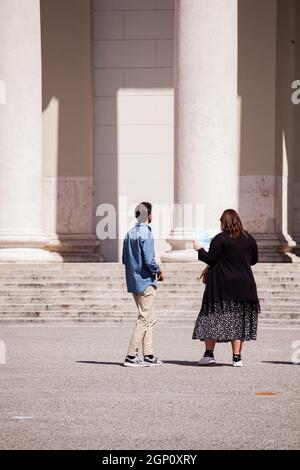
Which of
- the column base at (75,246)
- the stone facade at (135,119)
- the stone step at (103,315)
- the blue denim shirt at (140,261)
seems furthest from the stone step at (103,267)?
the blue denim shirt at (140,261)

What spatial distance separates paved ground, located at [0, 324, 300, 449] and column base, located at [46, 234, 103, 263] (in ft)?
66.3

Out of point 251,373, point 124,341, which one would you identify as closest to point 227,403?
point 251,373

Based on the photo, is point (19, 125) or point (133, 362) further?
point (19, 125)

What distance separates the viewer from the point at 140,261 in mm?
19844

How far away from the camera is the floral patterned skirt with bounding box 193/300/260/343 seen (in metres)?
19.5

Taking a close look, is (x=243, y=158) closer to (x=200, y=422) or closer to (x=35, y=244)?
(x=35, y=244)

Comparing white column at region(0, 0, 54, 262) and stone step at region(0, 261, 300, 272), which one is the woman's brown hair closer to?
stone step at region(0, 261, 300, 272)

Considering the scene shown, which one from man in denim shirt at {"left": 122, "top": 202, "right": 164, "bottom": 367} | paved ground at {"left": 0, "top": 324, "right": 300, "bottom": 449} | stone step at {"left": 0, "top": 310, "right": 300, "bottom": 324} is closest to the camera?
paved ground at {"left": 0, "top": 324, "right": 300, "bottom": 449}

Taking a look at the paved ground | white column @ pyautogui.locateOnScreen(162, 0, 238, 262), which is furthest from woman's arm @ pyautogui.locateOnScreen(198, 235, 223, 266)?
white column @ pyautogui.locateOnScreen(162, 0, 238, 262)

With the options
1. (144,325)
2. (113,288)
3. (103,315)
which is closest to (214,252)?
(144,325)

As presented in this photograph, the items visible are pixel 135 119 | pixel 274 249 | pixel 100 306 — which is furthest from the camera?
pixel 135 119

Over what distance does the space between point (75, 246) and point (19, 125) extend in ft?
27.2

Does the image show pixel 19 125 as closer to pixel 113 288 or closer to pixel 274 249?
pixel 113 288

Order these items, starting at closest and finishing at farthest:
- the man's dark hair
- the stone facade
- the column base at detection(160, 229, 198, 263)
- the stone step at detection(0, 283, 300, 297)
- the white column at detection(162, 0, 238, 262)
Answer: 1. the man's dark hair
2. the stone step at detection(0, 283, 300, 297)
3. the white column at detection(162, 0, 238, 262)
4. the column base at detection(160, 229, 198, 263)
5. the stone facade
